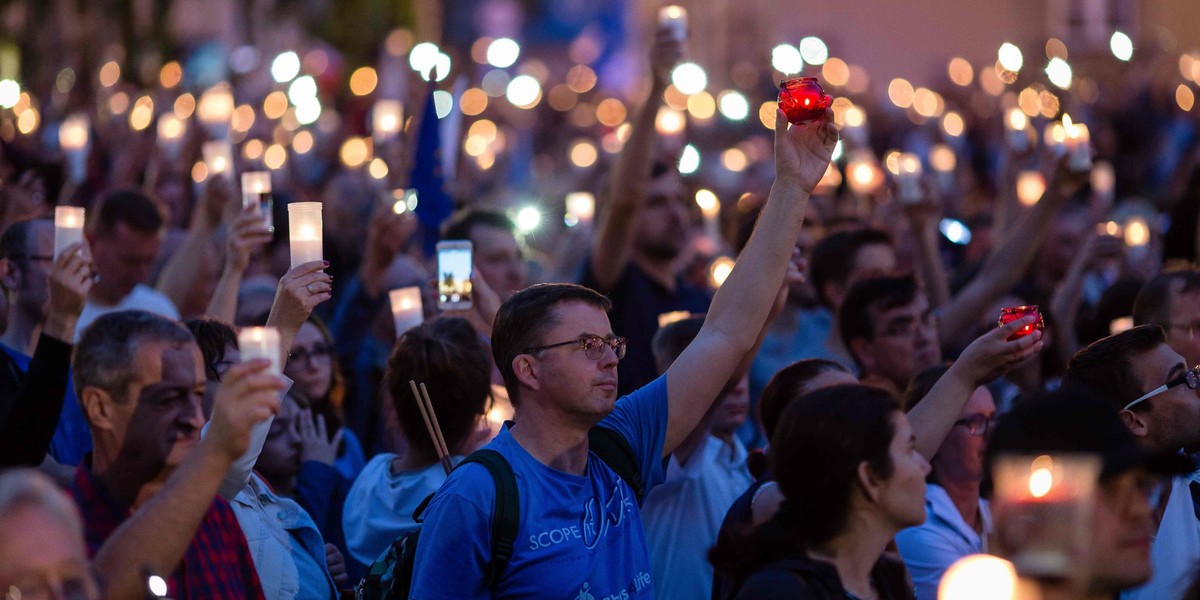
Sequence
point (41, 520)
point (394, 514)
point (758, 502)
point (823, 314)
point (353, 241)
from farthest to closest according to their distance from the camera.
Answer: point (353, 241) < point (823, 314) < point (394, 514) < point (758, 502) < point (41, 520)

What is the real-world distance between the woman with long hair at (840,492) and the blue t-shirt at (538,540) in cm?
44

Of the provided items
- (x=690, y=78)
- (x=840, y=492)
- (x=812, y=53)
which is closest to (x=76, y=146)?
(x=690, y=78)

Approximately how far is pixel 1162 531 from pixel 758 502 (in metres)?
1.12

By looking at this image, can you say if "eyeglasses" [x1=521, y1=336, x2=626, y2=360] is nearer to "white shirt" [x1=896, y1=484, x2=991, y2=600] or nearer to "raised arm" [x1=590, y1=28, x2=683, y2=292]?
"white shirt" [x1=896, y1=484, x2=991, y2=600]

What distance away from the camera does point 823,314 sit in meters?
7.57

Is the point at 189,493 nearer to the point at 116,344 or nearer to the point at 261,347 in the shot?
the point at 261,347

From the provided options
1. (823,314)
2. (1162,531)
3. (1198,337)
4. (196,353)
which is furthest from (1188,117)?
(196,353)

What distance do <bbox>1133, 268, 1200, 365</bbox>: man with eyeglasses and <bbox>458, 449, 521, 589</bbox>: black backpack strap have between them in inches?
102

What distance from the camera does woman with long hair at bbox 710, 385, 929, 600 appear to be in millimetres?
3453

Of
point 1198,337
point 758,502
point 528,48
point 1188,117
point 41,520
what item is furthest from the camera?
point 528,48

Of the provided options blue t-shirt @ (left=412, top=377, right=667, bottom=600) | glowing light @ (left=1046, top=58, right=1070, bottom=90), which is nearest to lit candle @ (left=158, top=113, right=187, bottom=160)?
glowing light @ (left=1046, top=58, right=1070, bottom=90)

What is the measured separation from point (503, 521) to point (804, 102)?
1.38m

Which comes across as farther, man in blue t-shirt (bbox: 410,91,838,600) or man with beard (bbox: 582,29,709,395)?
man with beard (bbox: 582,29,709,395)

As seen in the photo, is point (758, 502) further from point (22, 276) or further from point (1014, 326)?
point (22, 276)
